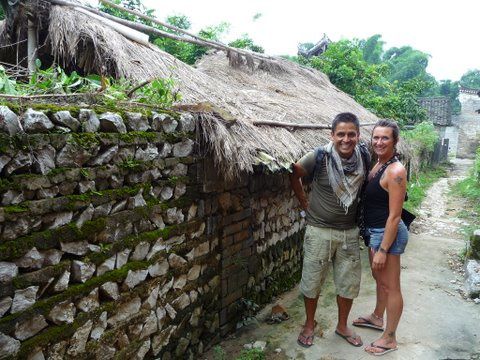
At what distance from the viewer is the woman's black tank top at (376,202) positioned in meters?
3.17

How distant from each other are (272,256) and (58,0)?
352 cm

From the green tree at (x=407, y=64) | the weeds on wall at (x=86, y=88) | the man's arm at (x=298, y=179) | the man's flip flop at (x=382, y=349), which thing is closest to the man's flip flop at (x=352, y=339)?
the man's flip flop at (x=382, y=349)

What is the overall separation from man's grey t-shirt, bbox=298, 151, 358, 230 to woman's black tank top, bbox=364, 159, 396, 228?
0.13 m

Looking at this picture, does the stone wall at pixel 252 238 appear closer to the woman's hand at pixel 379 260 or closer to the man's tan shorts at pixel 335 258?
the man's tan shorts at pixel 335 258

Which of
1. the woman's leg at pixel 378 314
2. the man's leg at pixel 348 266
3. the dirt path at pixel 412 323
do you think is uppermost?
the man's leg at pixel 348 266

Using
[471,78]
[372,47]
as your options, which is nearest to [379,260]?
[372,47]

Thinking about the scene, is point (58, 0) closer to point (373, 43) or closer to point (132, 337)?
point (132, 337)

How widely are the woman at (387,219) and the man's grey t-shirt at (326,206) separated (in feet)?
0.54

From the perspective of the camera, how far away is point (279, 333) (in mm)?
3756

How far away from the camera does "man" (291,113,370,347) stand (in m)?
3.21

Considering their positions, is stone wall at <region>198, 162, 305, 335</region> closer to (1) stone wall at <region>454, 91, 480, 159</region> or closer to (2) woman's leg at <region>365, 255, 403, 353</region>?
(2) woman's leg at <region>365, 255, 403, 353</region>

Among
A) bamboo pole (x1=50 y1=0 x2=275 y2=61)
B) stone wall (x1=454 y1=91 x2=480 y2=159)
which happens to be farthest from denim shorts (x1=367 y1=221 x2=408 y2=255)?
stone wall (x1=454 y1=91 x2=480 y2=159)

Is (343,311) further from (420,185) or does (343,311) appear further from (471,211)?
(420,185)

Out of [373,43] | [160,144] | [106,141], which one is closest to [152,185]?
[160,144]
